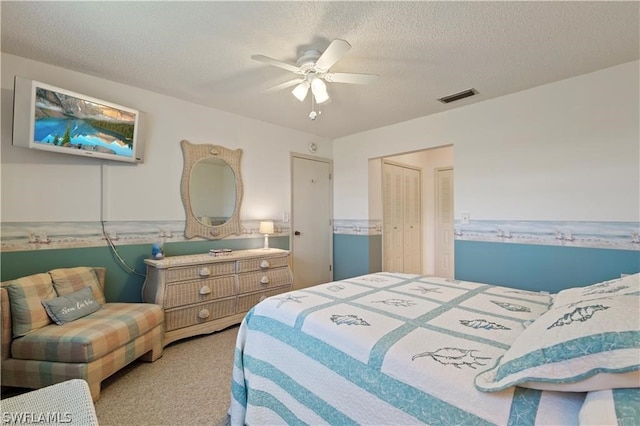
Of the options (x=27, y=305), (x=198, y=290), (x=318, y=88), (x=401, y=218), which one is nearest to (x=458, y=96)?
(x=318, y=88)

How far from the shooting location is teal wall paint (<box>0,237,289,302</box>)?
2.29 meters

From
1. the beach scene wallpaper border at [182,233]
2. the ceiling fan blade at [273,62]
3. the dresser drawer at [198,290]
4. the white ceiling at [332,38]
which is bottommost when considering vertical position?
the dresser drawer at [198,290]

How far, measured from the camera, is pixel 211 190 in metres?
3.43

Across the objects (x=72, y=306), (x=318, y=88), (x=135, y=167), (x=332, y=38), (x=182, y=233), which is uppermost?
(x=332, y=38)

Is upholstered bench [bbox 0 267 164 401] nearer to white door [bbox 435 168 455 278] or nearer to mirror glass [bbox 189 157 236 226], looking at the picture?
mirror glass [bbox 189 157 236 226]

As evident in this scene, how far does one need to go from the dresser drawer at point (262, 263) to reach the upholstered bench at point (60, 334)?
3.41 ft

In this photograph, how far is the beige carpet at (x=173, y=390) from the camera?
5.73ft

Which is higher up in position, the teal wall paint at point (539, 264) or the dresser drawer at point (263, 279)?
the teal wall paint at point (539, 264)

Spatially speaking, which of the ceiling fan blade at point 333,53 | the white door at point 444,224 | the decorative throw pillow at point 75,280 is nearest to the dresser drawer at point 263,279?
the decorative throw pillow at point 75,280

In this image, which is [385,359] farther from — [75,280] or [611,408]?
[75,280]

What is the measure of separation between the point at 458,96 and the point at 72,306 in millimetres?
3862

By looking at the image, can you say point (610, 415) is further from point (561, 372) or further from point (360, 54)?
point (360, 54)

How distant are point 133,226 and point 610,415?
3328 millimetres

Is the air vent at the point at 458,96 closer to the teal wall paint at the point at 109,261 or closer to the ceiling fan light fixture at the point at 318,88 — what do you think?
the ceiling fan light fixture at the point at 318,88
